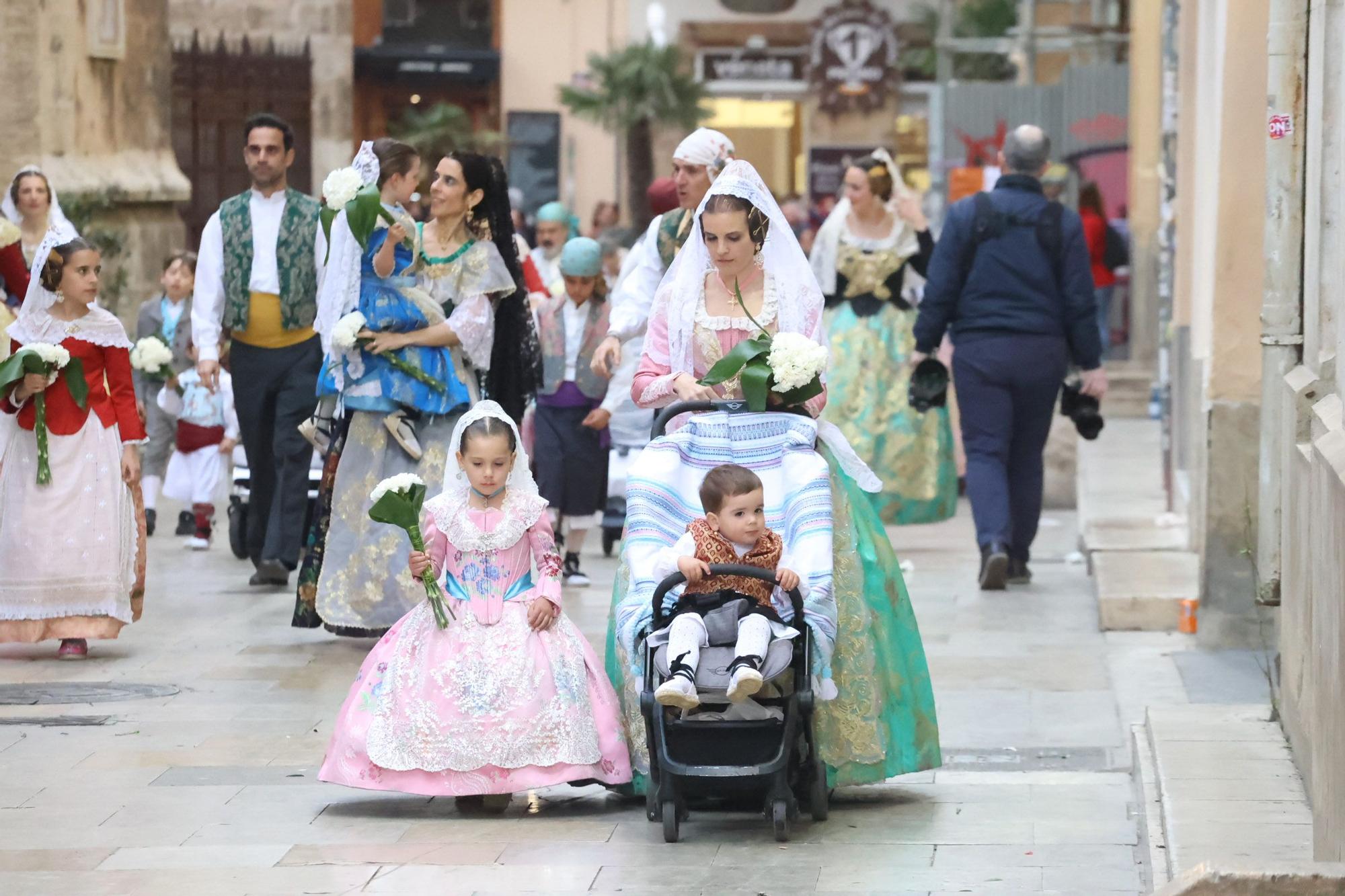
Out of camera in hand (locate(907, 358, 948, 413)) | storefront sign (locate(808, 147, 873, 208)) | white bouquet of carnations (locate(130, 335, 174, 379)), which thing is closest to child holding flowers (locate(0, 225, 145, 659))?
white bouquet of carnations (locate(130, 335, 174, 379))

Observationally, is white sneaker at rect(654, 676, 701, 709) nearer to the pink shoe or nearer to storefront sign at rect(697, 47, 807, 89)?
the pink shoe

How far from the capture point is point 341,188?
912 centimetres

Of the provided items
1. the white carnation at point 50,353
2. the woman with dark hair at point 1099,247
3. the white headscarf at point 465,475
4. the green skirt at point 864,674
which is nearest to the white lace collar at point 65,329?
the white carnation at point 50,353

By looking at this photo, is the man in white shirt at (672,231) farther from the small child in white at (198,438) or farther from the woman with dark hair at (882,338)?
the small child in white at (198,438)

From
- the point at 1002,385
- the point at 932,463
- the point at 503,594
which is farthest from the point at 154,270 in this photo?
the point at 503,594

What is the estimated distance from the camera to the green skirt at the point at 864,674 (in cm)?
668

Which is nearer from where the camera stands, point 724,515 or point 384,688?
point 724,515

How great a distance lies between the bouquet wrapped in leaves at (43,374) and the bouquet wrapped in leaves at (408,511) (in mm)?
2758

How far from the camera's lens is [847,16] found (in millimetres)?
41281

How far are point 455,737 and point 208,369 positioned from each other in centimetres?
426

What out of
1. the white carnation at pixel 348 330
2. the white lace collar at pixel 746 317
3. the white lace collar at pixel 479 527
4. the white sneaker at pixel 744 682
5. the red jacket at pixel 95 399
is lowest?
the white sneaker at pixel 744 682

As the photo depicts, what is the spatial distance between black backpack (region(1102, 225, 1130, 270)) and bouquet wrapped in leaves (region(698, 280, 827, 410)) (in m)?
14.8

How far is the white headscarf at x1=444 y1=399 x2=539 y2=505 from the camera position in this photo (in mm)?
7066

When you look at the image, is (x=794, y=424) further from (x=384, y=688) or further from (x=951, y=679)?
(x=951, y=679)
